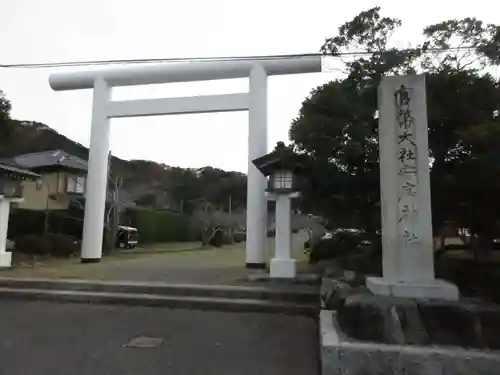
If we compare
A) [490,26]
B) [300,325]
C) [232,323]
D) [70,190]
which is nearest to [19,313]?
[232,323]

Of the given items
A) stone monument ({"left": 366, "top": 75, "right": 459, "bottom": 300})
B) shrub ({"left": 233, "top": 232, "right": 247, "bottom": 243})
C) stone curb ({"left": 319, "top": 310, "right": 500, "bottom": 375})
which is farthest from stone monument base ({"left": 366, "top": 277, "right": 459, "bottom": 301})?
shrub ({"left": 233, "top": 232, "right": 247, "bottom": 243})

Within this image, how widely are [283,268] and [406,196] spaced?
4135mm

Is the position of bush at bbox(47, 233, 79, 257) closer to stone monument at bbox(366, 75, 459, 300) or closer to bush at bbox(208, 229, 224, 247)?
bush at bbox(208, 229, 224, 247)

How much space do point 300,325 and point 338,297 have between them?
1.17 m

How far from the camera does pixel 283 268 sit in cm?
801

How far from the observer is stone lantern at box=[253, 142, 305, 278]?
7.97 m

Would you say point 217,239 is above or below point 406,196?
below

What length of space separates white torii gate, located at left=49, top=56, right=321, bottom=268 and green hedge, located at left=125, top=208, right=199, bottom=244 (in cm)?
981

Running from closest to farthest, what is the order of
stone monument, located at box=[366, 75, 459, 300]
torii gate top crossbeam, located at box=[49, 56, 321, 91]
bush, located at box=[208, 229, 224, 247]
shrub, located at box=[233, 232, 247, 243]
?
stone monument, located at box=[366, 75, 459, 300]
torii gate top crossbeam, located at box=[49, 56, 321, 91]
bush, located at box=[208, 229, 224, 247]
shrub, located at box=[233, 232, 247, 243]

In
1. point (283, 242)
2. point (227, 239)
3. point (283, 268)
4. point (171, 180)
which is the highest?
point (171, 180)

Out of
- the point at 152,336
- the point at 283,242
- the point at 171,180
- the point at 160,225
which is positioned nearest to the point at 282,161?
the point at 283,242

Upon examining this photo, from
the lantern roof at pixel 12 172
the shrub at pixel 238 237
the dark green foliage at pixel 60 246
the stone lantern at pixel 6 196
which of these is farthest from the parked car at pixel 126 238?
the shrub at pixel 238 237

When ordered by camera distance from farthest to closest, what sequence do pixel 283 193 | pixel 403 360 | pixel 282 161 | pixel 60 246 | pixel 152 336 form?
pixel 60 246 < pixel 283 193 < pixel 282 161 < pixel 152 336 < pixel 403 360

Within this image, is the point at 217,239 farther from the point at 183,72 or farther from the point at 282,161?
the point at 282,161
